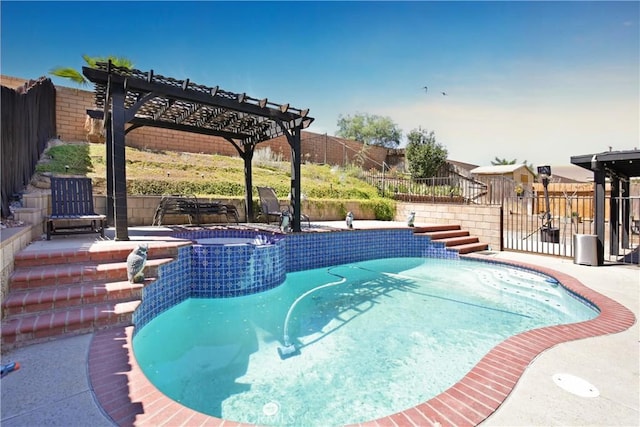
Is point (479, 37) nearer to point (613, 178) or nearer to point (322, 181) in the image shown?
point (613, 178)

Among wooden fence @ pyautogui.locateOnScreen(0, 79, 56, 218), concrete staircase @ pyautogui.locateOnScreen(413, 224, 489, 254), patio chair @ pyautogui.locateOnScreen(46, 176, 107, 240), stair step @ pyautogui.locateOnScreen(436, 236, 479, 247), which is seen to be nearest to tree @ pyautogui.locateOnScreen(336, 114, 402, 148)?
concrete staircase @ pyautogui.locateOnScreen(413, 224, 489, 254)

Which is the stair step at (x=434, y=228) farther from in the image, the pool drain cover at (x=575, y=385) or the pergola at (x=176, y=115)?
the pool drain cover at (x=575, y=385)

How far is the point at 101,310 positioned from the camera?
10.8ft

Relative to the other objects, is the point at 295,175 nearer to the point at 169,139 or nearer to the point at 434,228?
the point at 434,228

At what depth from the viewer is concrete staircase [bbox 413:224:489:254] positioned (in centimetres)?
890

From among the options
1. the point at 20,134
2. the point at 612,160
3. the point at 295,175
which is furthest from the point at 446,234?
the point at 20,134

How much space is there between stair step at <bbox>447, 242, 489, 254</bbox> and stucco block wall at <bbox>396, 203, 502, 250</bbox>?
241 millimetres

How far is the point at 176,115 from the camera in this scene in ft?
25.4

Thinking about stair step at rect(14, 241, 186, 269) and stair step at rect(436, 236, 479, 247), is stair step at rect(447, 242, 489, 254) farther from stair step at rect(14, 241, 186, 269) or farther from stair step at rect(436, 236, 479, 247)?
stair step at rect(14, 241, 186, 269)

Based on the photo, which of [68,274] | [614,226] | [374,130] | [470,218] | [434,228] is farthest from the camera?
[374,130]

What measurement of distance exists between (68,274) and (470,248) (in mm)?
9049

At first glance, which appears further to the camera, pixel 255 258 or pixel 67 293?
pixel 255 258

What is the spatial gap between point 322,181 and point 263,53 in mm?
5758

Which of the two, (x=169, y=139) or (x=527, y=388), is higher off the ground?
(x=169, y=139)
